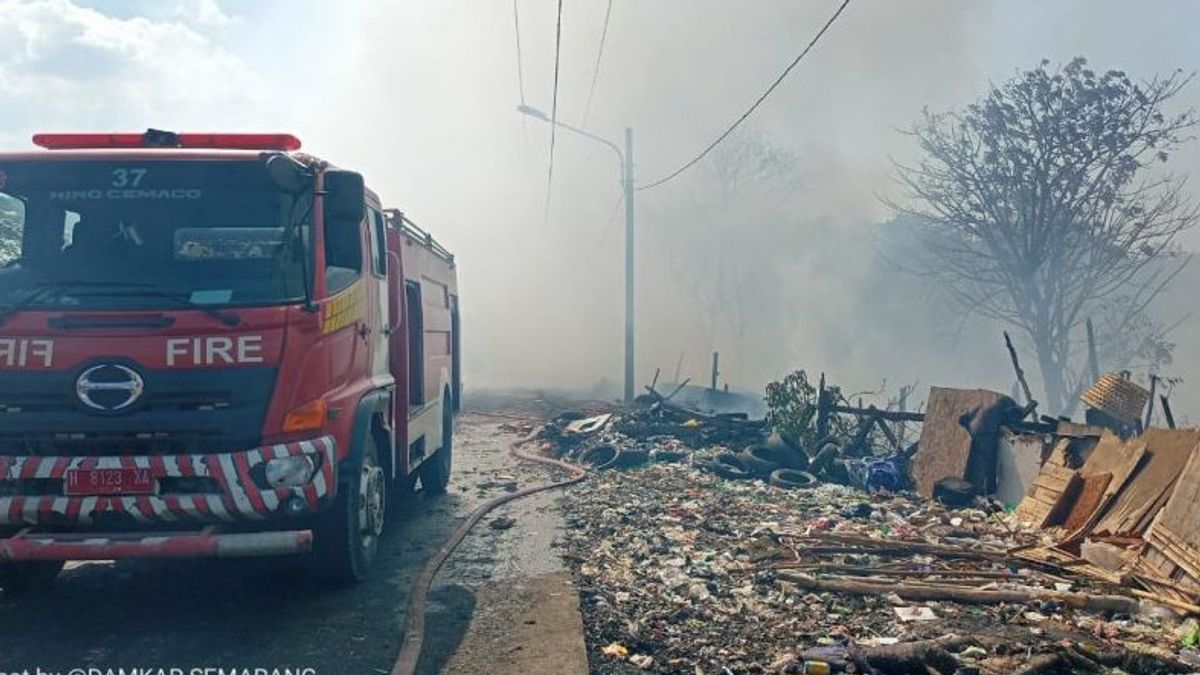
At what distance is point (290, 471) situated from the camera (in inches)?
194

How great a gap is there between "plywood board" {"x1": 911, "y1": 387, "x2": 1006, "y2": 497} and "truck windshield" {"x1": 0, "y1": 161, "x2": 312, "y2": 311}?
7.70 m

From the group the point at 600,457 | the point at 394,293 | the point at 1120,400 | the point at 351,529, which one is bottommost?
the point at 600,457

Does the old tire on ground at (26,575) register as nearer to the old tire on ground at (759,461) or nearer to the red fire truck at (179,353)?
the red fire truck at (179,353)

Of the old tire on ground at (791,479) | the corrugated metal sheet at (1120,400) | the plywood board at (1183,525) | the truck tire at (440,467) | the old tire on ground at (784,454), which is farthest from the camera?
the old tire on ground at (784,454)

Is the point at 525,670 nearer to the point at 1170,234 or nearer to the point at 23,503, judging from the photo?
the point at 23,503

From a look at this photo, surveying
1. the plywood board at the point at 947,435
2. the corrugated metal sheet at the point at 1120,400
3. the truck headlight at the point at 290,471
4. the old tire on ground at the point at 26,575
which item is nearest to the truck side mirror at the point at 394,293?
the truck headlight at the point at 290,471

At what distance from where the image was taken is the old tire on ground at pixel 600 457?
12.4 metres

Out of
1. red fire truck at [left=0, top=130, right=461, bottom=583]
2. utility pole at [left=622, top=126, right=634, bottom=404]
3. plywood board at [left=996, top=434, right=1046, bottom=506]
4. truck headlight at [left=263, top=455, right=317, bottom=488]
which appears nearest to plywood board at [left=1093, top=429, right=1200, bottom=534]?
plywood board at [left=996, top=434, right=1046, bottom=506]

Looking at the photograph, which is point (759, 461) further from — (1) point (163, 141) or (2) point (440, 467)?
(1) point (163, 141)

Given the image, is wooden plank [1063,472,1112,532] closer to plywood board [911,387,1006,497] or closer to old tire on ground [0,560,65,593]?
plywood board [911,387,1006,497]

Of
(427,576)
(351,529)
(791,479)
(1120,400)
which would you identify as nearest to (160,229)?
(351,529)

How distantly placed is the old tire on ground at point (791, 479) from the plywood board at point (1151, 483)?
363 centimetres

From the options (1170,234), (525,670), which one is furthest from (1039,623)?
(1170,234)

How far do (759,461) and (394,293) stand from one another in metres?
5.85
